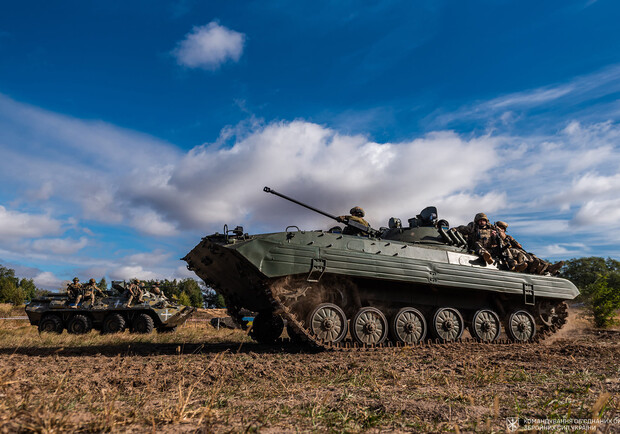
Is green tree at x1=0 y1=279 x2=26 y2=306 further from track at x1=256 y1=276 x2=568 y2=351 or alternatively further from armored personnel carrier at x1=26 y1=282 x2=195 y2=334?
track at x1=256 y1=276 x2=568 y2=351

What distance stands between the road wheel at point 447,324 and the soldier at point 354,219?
282cm

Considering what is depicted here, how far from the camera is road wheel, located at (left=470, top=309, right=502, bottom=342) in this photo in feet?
36.7

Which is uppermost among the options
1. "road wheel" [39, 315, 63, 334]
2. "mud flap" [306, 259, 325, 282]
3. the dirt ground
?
"mud flap" [306, 259, 325, 282]

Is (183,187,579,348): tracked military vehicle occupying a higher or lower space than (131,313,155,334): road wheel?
higher

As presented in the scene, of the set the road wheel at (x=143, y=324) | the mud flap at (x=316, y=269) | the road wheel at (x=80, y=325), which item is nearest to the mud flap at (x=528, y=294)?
the mud flap at (x=316, y=269)

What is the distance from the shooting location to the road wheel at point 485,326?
1120 centimetres

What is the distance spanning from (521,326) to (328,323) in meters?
6.44

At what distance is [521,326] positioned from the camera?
474 inches

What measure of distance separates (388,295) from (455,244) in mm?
2814

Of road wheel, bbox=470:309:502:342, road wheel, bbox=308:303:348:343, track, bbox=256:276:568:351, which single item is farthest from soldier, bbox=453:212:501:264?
road wheel, bbox=308:303:348:343

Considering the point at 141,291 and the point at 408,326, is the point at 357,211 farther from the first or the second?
the point at 141,291

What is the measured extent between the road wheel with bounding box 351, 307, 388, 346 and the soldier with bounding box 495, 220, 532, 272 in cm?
478

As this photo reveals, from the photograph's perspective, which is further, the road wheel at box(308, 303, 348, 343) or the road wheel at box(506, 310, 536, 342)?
the road wheel at box(506, 310, 536, 342)

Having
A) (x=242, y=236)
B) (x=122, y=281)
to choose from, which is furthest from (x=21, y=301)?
(x=242, y=236)
